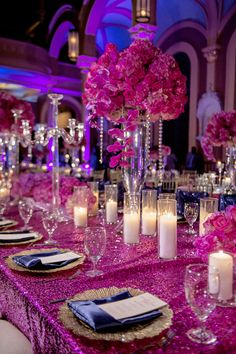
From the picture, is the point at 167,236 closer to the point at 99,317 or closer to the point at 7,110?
the point at 99,317

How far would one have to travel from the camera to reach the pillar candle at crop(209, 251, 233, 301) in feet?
4.09

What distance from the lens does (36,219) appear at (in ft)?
9.22

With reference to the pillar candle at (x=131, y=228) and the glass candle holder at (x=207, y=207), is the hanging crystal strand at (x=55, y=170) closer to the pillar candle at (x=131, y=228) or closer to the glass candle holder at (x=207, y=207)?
the pillar candle at (x=131, y=228)

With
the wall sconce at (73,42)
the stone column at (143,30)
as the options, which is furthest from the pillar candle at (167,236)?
the wall sconce at (73,42)

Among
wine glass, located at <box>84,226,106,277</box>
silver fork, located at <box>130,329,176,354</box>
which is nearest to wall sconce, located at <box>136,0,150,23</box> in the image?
wine glass, located at <box>84,226,106,277</box>

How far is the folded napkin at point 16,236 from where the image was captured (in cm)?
212

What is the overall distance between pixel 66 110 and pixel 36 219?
15.9 meters

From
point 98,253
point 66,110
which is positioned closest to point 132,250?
point 98,253

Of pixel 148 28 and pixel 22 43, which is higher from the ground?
pixel 22 43

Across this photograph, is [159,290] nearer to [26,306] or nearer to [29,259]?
[26,306]

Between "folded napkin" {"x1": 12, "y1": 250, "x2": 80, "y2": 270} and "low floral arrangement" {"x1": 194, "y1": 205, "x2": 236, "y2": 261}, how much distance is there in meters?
0.57

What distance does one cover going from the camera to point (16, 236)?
7.16 ft

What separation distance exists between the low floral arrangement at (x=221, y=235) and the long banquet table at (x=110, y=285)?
16 centimetres

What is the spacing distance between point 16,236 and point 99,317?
3.82 feet
